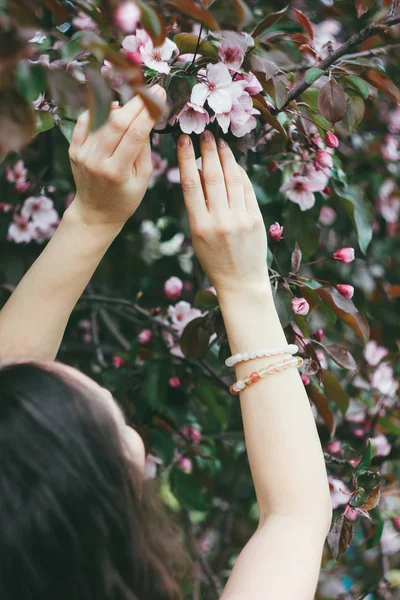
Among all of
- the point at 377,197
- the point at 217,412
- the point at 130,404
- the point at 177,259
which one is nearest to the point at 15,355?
the point at 130,404

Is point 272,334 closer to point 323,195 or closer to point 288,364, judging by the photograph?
point 288,364

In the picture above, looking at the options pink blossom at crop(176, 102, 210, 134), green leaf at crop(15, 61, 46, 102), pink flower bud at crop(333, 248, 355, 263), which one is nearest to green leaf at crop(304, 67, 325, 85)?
pink blossom at crop(176, 102, 210, 134)

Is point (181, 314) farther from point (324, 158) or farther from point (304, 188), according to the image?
point (324, 158)

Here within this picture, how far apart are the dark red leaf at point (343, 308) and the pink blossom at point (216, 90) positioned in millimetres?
409

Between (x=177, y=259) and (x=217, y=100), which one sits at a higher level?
(x=217, y=100)

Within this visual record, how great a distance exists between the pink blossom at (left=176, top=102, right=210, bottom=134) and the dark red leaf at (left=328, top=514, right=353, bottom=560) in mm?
727

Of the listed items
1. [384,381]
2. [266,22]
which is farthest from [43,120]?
[384,381]

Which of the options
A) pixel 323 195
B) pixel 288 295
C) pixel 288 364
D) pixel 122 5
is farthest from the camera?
pixel 323 195

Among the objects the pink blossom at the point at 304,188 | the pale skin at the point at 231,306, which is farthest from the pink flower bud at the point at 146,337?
the pale skin at the point at 231,306

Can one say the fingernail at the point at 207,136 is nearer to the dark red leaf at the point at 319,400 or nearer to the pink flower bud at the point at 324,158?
the pink flower bud at the point at 324,158

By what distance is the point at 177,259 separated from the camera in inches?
91.0

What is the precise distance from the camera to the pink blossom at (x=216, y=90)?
1.03 meters

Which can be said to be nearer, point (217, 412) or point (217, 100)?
point (217, 100)

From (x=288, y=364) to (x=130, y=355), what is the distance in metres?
0.92
